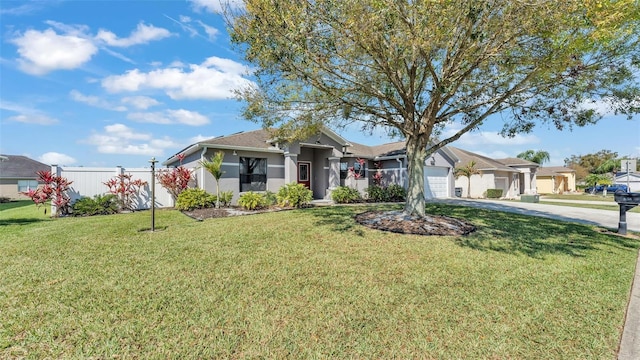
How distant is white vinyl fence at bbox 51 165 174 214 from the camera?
1274cm

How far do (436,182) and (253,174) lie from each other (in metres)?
14.0

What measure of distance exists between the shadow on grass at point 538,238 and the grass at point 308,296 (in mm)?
111

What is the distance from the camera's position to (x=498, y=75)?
8.03 metres

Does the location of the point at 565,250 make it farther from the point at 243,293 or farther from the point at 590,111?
the point at 243,293

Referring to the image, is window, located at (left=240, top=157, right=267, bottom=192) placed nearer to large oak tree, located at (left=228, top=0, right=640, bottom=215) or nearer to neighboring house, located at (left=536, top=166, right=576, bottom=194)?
large oak tree, located at (left=228, top=0, right=640, bottom=215)

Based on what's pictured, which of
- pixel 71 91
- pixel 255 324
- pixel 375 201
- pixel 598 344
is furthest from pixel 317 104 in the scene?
pixel 71 91

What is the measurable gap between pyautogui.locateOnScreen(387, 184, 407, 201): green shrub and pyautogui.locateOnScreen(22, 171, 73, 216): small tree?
1645 cm

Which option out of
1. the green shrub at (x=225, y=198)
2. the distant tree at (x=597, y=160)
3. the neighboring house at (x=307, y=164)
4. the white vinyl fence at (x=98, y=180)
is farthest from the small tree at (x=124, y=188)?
the distant tree at (x=597, y=160)

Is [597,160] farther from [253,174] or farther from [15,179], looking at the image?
[15,179]

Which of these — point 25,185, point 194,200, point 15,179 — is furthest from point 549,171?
point 15,179

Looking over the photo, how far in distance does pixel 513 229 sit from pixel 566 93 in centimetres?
436

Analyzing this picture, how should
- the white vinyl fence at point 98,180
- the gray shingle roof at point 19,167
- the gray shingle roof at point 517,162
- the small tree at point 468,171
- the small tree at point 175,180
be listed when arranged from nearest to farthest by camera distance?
1. the white vinyl fence at point 98,180
2. the small tree at point 175,180
3. the small tree at point 468,171
4. the gray shingle roof at point 19,167
5. the gray shingle roof at point 517,162

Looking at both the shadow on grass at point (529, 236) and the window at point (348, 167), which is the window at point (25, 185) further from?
the shadow on grass at point (529, 236)

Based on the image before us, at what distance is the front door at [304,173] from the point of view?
18348 mm
